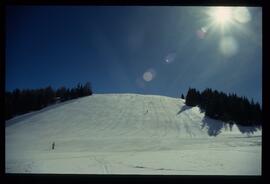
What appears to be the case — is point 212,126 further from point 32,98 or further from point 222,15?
point 32,98

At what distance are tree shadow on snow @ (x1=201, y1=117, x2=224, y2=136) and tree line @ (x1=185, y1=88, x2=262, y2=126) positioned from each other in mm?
116

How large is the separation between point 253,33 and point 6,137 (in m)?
4.49

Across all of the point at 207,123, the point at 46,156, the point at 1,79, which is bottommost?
the point at 46,156

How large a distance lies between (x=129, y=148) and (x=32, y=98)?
2.66m

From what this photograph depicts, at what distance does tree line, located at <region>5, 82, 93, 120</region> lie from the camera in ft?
19.5

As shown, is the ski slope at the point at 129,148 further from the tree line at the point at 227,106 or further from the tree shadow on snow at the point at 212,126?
the tree line at the point at 227,106

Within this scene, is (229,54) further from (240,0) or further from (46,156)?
(46,156)

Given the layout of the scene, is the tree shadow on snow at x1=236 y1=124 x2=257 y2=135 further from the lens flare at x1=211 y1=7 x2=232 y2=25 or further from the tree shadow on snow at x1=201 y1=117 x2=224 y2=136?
the lens flare at x1=211 y1=7 x2=232 y2=25

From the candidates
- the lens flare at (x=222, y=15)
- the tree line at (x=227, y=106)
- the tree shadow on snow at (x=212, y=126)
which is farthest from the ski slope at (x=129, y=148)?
the lens flare at (x=222, y=15)

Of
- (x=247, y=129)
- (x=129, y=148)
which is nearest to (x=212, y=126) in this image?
(x=247, y=129)

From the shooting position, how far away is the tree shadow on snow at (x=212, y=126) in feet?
21.6

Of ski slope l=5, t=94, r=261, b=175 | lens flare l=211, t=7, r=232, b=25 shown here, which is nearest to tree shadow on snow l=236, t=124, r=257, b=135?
ski slope l=5, t=94, r=261, b=175

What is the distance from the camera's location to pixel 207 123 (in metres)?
7.12
